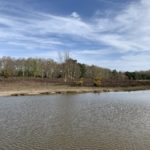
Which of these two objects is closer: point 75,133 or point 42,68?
point 75,133

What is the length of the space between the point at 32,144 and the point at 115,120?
8568mm

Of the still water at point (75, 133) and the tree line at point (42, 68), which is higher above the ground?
the tree line at point (42, 68)

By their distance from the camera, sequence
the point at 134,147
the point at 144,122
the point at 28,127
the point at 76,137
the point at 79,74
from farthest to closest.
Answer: the point at 79,74
the point at 144,122
the point at 28,127
the point at 76,137
the point at 134,147

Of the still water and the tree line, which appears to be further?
the tree line

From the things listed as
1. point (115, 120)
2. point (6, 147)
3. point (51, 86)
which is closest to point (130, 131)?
point (115, 120)

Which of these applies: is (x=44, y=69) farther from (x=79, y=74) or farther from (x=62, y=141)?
(x=62, y=141)

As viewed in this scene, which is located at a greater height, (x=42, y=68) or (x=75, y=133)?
(x=42, y=68)

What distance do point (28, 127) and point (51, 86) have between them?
44147 millimetres

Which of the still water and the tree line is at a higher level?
the tree line

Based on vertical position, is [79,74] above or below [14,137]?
above

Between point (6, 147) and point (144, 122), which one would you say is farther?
point (144, 122)

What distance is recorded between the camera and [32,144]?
44.9ft

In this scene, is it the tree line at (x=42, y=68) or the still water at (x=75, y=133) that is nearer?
the still water at (x=75, y=133)

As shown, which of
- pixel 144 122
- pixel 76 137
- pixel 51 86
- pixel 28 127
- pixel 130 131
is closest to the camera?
pixel 76 137
